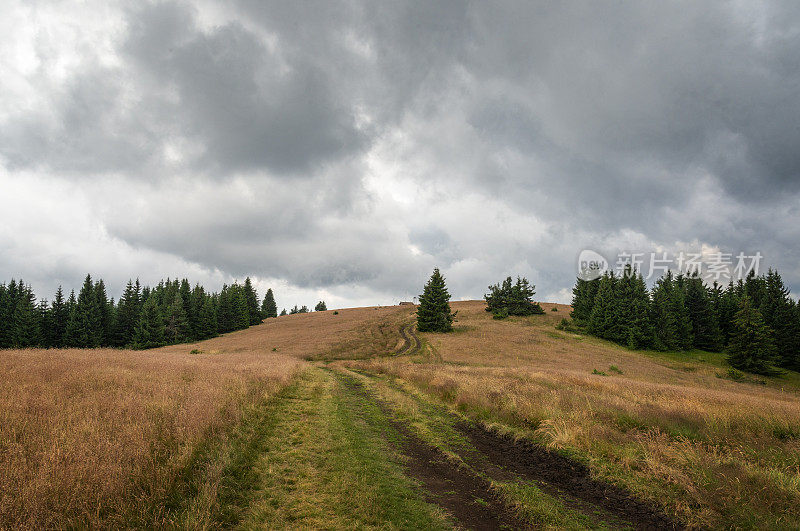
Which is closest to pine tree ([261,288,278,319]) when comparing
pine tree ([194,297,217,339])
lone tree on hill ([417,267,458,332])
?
pine tree ([194,297,217,339])

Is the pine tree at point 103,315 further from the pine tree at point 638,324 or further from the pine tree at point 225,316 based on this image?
the pine tree at point 638,324

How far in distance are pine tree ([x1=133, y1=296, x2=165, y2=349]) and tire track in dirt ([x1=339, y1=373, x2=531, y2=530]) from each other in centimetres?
7212

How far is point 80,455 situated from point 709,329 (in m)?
91.1

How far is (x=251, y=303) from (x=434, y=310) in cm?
5707

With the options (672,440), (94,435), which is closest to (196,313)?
(94,435)

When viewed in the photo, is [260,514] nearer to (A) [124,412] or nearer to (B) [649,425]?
(A) [124,412]

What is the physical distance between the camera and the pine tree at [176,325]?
6789cm

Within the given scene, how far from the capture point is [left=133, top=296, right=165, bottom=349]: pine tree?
61.8 meters

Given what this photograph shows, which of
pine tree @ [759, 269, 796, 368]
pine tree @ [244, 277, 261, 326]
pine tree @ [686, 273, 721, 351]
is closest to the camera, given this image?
pine tree @ [759, 269, 796, 368]

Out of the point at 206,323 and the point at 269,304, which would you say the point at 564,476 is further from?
the point at 269,304

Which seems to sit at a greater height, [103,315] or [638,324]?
[103,315]

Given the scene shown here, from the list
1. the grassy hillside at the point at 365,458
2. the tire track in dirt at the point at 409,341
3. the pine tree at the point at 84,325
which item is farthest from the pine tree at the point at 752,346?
the pine tree at the point at 84,325

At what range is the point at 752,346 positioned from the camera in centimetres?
4928

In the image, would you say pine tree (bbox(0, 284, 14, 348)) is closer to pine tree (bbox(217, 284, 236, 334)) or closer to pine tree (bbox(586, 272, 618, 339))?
pine tree (bbox(217, 284, 236, 334))
